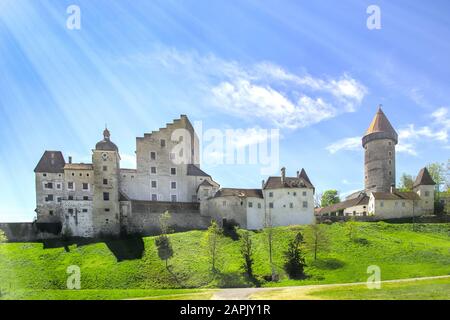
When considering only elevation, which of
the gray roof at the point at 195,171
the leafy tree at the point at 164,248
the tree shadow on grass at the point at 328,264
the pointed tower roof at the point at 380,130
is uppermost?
the pointed tower roof at the point at 380,130

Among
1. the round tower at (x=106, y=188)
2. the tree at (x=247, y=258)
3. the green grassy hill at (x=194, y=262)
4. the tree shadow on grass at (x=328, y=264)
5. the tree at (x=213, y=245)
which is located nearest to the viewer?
the green grassy hill at (x=194, y=262)

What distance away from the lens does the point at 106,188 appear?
61.1 metres

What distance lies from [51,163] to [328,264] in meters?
45.6

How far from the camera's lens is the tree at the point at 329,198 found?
350ft

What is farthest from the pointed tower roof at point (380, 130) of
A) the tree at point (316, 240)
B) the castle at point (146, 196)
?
the tree at point (316, 240)

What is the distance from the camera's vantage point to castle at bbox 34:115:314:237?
197 ft

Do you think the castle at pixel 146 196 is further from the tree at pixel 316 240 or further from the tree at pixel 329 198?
the tree at pixel 329 198

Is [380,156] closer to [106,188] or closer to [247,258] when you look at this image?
[247,258]

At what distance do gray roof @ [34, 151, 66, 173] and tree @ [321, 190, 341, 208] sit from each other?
69.9 meters

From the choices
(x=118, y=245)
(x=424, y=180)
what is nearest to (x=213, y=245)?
(x=118, y=245)

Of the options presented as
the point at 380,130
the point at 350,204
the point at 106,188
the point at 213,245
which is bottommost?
the point at 213,245

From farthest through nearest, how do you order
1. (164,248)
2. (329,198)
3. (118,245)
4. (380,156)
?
(329,198), (380,156), (118,245), (164,248)

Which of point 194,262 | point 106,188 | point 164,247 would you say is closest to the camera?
point 194,262

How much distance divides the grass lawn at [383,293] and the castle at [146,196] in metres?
30.0
